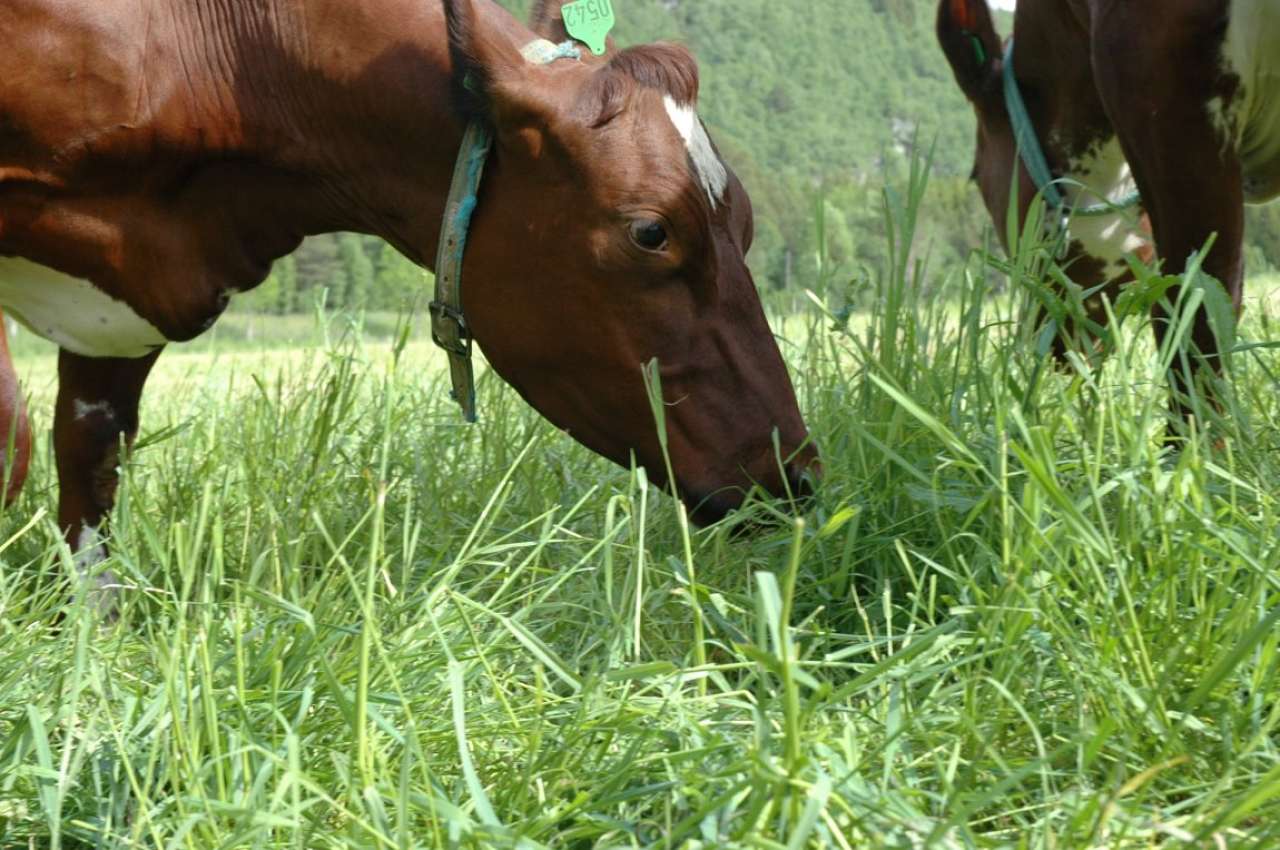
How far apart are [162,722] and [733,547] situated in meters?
1.20

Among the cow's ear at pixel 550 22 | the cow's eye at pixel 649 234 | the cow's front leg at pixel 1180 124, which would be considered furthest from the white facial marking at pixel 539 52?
the cow's front leg at pixel 1180 124

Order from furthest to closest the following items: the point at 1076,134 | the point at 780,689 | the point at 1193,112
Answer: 1. the point at 1076,134
2. the point at 1193,112
3. the point at 780,689

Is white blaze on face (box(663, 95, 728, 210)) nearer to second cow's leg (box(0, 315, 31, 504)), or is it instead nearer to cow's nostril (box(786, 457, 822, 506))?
cow's nostril (box(786, 457, 822, 506))

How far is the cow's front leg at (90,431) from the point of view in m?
3.53

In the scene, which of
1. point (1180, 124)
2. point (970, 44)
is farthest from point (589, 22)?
point (970, 44)

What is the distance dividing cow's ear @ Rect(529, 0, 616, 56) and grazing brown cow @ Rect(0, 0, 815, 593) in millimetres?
16

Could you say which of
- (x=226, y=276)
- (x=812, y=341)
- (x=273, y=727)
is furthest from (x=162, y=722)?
(x=812, y=341)

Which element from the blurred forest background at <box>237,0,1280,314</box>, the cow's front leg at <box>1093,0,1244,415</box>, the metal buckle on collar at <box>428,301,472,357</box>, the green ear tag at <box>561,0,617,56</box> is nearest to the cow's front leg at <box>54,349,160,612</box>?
the metal buckle on collar at <box>428,301,472,357</box>

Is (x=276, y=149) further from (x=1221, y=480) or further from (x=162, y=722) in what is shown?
→ (x=1221, y=480)

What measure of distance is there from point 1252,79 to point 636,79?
4.15ft

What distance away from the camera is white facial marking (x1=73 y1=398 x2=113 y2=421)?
354cm

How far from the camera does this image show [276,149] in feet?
9.96

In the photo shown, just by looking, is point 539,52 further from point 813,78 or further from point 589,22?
point 813,78

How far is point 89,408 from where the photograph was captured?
3555 mm
